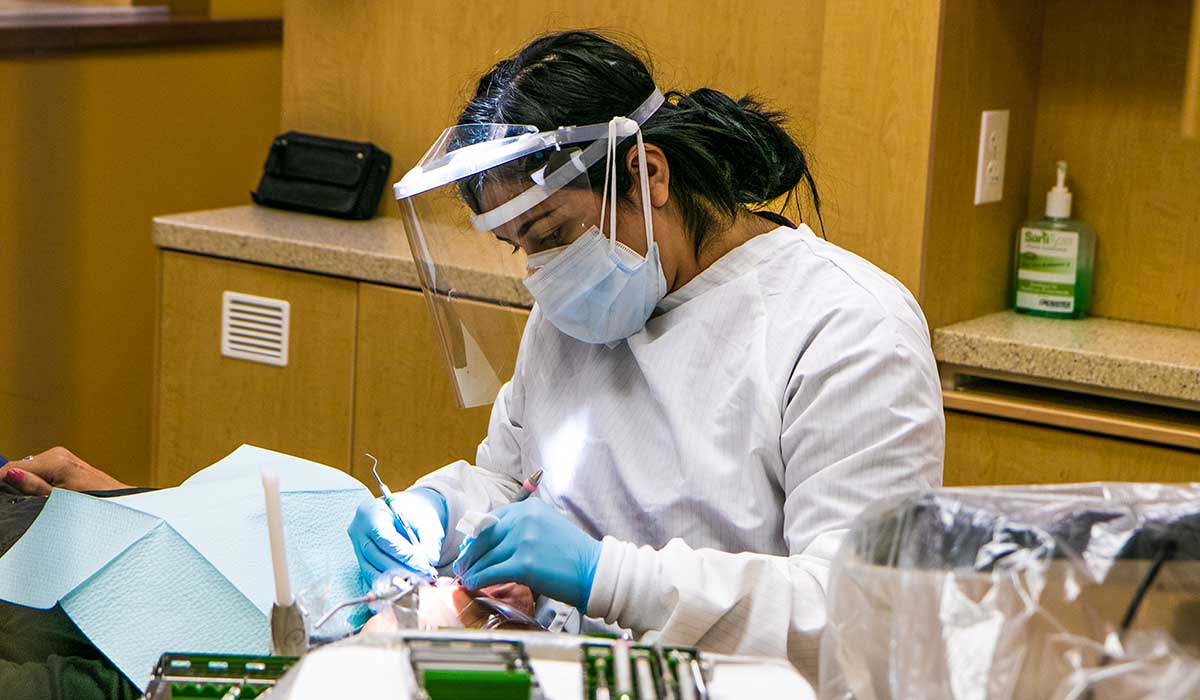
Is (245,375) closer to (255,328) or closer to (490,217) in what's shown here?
(255,328)

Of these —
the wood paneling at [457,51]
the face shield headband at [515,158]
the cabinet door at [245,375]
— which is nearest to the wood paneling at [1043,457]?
the wood paneling at [457,51]

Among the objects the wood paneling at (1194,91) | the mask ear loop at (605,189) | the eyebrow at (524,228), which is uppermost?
the wood paneling at (1194,91)

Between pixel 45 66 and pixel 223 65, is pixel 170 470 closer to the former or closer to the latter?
pixel 223 65

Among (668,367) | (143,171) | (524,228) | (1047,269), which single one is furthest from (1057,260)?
(143,171)

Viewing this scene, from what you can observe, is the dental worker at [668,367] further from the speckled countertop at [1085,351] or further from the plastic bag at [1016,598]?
the speckled countertop at [1085,351]

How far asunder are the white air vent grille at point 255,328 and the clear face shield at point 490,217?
122cm

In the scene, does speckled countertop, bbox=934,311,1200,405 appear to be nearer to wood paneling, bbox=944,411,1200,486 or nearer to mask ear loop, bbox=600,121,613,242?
wood paneling, bbox=944,411,1200,486

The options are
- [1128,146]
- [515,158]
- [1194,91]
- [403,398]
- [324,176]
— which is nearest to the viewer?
[515,158]

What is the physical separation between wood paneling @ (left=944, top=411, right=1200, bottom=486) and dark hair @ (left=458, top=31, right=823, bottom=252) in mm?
784

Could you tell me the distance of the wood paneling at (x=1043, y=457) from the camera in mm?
1973

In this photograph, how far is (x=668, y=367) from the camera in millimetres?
1434

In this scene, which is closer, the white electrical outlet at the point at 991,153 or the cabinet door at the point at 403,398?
the white electrical outlet at the point at 991,153

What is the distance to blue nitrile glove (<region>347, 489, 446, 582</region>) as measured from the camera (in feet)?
4.27

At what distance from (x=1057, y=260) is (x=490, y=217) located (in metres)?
1.27
